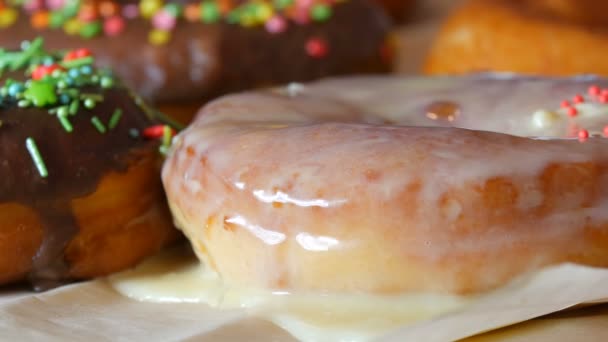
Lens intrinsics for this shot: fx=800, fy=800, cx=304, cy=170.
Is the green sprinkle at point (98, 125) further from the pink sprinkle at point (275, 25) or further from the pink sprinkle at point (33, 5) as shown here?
the pink sprinkle at point (33, 5)

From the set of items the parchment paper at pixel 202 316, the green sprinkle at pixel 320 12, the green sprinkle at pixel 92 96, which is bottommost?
the parchment paper at pixel 202 316

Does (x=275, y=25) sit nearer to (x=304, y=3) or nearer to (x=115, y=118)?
(x=304, y=3)

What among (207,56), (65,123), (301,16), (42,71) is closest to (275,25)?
(301,16)

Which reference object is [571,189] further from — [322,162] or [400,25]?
[400,25]

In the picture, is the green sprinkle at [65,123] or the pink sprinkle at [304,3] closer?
the green sprinkle at [65,123]

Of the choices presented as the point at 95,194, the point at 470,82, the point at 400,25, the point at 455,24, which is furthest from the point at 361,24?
the point at 400,25

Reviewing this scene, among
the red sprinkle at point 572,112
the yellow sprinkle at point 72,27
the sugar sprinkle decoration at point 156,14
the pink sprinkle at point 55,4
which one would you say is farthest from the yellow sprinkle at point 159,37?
the red sprinkle at point 572,112

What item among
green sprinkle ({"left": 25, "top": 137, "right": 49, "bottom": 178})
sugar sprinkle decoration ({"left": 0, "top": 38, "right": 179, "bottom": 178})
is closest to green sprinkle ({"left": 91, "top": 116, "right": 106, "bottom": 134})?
sugar sprinkle decoration ({"left": 0, "top": 38, "right": 179, "bottom": 178})
